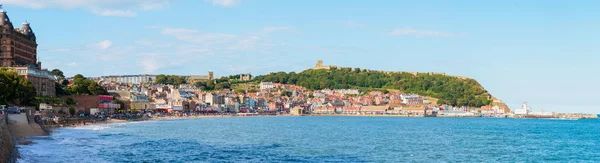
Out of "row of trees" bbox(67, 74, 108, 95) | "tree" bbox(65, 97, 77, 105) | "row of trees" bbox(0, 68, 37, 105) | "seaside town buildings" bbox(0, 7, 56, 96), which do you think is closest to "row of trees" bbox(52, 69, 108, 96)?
"row of trees" bbox(67, 74, 108, 95)

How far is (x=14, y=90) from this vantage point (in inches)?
2869

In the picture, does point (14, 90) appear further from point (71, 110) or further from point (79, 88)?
point (79, 88)

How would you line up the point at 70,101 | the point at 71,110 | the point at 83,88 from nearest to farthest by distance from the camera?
the point at 71,110, the point at 70,101, the point at 83,88

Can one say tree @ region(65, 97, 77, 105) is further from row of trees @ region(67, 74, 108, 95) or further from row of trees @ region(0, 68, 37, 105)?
row of trees @ region(0, 68, 37, 105)

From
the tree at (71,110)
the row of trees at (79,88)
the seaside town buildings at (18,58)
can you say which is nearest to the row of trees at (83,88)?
the row of trees at (79,88)

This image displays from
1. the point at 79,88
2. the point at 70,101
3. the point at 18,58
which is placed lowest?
the point at 70,101

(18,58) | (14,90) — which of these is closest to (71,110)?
(18,58)

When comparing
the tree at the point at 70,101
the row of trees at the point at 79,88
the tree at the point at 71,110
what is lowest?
the tree at the point at 71,110

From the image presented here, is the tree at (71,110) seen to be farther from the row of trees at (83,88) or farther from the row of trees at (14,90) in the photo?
the row of trees at (83,88)

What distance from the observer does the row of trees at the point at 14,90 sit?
71312 mm

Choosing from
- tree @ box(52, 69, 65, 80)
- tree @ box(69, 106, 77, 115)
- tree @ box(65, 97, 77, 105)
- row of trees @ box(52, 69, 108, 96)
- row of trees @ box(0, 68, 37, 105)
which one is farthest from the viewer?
tree @ box(52, 69, 65, 80)

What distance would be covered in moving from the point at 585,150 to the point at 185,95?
5248 inches

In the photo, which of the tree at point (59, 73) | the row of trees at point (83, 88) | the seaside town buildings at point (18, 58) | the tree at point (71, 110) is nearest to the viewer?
the seaside town buildings at point (18, 58)

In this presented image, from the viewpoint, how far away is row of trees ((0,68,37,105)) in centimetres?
7131
